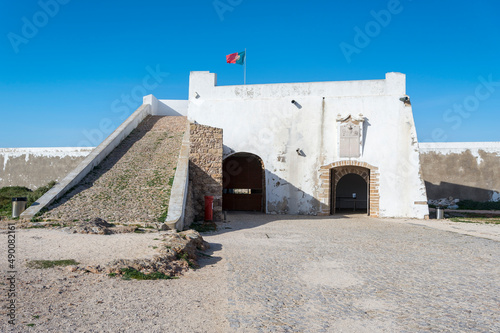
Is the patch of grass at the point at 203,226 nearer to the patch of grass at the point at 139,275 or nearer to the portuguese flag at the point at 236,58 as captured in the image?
the patch of grass at the point at 139,275

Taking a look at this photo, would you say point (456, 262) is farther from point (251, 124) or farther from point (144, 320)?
point (251, 124)

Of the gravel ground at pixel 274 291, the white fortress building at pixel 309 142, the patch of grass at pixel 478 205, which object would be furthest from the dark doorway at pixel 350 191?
the gravel ground at pixel 274 291

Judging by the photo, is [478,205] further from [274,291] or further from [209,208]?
[274,291]

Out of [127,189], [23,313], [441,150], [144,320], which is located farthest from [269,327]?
[441,150]

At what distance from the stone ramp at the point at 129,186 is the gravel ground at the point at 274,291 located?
4.75 ft

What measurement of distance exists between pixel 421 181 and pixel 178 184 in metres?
9.00

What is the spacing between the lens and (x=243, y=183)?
1586cm

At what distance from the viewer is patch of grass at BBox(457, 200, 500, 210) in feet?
53.9

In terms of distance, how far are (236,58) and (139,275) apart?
13188 millimetres

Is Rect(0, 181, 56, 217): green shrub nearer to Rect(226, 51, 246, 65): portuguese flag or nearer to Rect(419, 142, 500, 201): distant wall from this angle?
Rect(226, 51, 246, 65): portuguese flag

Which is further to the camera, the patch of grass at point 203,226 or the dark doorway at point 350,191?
the dark doorway at point 350,191

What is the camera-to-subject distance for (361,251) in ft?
22.5

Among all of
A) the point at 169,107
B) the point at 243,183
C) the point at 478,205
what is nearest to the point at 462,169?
the point at 478,205

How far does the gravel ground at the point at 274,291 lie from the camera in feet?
10.9
